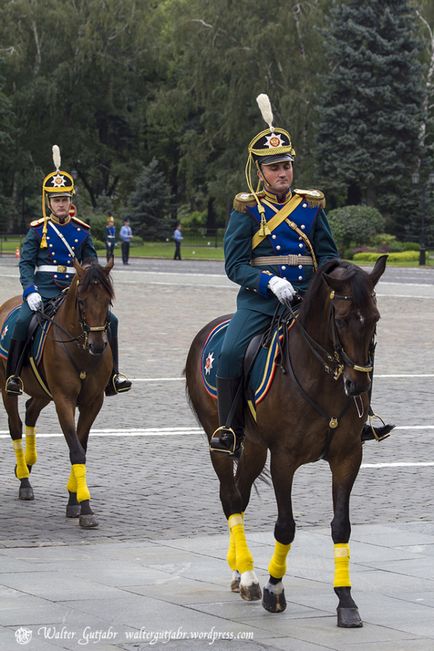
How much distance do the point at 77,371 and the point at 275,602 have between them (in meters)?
4.06

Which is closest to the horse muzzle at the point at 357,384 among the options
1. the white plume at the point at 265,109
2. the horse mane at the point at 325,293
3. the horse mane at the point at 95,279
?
the horse mane at the point at 325,293

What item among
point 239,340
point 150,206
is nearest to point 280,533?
point 239,340

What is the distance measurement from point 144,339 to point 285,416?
17.2m

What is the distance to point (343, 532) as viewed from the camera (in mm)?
7348

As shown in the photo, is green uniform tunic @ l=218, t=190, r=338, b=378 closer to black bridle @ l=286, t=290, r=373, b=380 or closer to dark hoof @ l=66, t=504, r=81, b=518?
black bridle @ l=286, t=290, r=373, b=380

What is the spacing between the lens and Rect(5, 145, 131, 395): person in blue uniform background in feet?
38.0

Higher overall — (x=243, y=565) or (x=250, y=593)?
(x=243, y=565)

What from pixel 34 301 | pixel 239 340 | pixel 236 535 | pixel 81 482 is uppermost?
pixel 239 340

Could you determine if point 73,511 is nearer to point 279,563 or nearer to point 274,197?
point 279,563

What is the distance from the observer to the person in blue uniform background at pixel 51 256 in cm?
1159

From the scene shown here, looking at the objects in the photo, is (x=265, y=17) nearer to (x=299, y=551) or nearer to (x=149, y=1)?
(x=149, y=1)

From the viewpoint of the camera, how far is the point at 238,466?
8453 millimetres

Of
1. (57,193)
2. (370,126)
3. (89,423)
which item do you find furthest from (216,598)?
(370,126)

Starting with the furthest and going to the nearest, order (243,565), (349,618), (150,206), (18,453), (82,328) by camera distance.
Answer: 1. (150,206)
2. (18,453)
3. (82,328)
4. (243,565)
5. (349,618)
